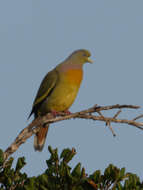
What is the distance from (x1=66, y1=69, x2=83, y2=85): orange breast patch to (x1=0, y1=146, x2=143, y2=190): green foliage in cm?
267

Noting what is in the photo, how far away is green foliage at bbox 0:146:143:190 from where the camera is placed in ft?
13.9

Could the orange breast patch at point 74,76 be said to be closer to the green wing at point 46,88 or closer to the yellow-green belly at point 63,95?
the yellow-green belly at point 63,95

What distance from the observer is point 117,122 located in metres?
4.92

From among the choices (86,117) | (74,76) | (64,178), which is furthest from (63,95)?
(64,178)

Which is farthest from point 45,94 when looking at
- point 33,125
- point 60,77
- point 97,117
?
point 97,117

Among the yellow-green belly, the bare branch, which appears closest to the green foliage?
the bare branch

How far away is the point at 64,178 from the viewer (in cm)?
433

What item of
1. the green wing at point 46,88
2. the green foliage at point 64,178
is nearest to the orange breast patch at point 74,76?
the green wing at point 46,88

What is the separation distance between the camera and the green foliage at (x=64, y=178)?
13.9ft

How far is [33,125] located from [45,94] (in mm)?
2020

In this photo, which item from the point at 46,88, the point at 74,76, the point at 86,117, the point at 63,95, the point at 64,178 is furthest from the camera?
the point at 46,88

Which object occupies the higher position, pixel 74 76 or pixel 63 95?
pixel 74 76

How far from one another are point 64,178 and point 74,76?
3103mm

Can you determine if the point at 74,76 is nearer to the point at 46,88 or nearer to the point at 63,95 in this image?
the point at 63,95
